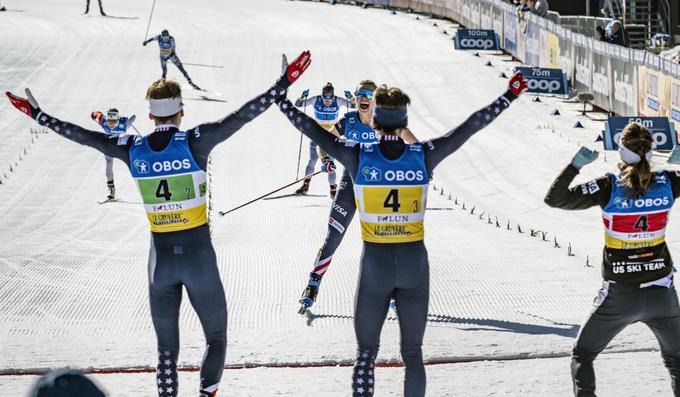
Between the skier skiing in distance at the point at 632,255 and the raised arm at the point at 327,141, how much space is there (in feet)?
4.06

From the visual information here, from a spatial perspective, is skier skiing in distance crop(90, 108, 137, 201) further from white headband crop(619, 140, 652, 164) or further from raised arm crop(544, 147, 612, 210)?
white headband crop(619, 140, 652, 164)

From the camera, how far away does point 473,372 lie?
7715 millimetres

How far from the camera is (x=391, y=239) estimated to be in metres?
6.27

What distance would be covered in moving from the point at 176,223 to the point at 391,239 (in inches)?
52.2

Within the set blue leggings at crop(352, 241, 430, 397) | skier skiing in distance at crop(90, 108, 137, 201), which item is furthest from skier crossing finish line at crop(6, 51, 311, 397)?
skier skiing in distance at crop(90, 108, 137, 201)

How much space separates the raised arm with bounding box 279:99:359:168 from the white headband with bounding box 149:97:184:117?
713 mm

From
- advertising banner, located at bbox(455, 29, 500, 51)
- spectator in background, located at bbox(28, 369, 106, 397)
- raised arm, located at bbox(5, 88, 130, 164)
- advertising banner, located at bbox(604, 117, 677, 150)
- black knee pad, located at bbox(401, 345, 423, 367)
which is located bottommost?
advertising banner, located at bbox(455, 29, 500, 51)

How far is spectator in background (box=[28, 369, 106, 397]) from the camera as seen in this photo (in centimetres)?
287

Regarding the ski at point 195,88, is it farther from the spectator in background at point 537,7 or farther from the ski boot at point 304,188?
the ski boot at point 304,188

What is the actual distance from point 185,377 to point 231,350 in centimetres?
73

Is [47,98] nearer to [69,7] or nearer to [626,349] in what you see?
[69,7]

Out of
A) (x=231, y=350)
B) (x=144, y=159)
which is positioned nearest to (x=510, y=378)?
(x=231, y=350)

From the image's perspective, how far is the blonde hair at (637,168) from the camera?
6.01 metres

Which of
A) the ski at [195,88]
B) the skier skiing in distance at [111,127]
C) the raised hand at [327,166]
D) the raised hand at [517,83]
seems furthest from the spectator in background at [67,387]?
the ski at [195,88]
